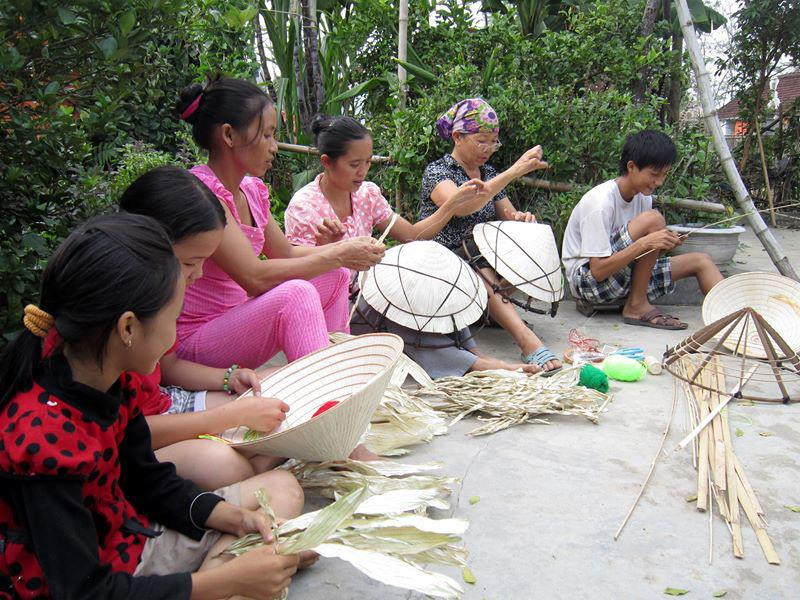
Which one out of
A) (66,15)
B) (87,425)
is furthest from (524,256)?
(87,425)

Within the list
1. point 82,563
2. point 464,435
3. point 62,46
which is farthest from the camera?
point 464,435

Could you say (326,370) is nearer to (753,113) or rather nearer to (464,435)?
(464,435)

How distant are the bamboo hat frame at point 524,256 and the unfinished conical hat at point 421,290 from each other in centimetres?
36

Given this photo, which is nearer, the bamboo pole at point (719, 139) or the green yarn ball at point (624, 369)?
the green yarn ball at point (624, 369)

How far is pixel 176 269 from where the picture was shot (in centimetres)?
125

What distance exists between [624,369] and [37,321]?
2.45 meters

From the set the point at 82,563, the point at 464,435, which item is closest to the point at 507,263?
the point at 464,435

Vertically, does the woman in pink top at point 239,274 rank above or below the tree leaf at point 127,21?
below

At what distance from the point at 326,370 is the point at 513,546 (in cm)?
73

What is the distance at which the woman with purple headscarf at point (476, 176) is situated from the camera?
10.8ft

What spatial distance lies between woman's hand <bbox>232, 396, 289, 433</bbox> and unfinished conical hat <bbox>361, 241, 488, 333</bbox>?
1.24 metres

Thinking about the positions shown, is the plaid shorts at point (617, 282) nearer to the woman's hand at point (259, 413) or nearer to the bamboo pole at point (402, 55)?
the bamboo pole at point (402, 55)

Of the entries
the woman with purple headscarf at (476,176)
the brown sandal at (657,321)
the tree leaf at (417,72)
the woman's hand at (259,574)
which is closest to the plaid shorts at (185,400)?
the woman's hand at (259,574)

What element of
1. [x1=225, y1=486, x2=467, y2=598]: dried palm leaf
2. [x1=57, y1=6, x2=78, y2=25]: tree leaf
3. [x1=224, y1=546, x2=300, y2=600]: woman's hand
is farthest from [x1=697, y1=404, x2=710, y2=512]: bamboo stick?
[x1=57, y1=6, x2=78, y2=25]: tree leaf
